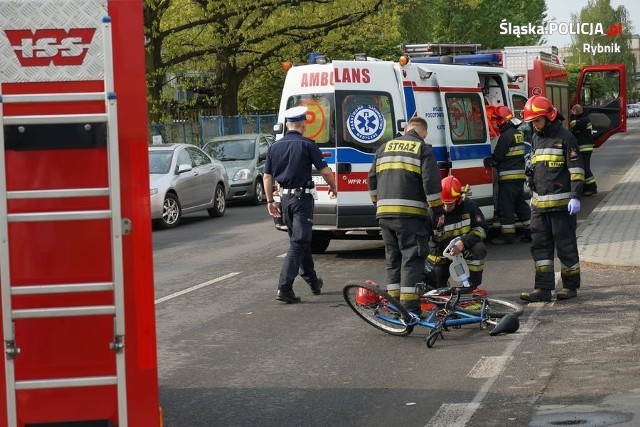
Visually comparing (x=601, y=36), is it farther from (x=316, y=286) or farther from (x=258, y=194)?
(x=316, y=286)

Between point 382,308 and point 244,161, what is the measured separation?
657 inches

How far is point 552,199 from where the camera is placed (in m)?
11.1

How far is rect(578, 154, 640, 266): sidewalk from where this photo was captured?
13664 mm

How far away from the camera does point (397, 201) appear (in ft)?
32.2

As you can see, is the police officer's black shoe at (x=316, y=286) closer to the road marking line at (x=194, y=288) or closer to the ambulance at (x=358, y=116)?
the road marking line at (x=194, y=288)

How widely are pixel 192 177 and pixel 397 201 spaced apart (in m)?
12.3

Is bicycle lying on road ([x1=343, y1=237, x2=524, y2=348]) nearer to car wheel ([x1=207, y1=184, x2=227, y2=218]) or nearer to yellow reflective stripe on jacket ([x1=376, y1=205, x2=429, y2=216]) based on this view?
→ yellow reflective stripe on jacket ([x1=376, y1=205, x2=429, y2=216])

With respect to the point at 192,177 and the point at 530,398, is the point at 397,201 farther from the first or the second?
the point at 192,177

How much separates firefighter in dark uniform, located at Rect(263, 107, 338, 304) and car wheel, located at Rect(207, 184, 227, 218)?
36.6 feet

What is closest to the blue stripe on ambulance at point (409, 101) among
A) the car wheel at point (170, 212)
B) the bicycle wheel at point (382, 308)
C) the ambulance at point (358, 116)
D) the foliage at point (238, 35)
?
the ambulance at point (358, 116)

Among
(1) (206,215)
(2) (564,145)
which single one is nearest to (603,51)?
(1) (206,215)

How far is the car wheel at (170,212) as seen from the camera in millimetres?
20634

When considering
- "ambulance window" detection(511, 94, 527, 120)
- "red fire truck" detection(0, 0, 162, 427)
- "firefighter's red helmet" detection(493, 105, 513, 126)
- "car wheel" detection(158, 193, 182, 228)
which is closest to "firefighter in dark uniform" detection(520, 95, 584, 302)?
"firefighter's red helmet" detection(493, 105, 513, 126)

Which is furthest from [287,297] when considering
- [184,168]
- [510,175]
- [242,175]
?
[242,175]
